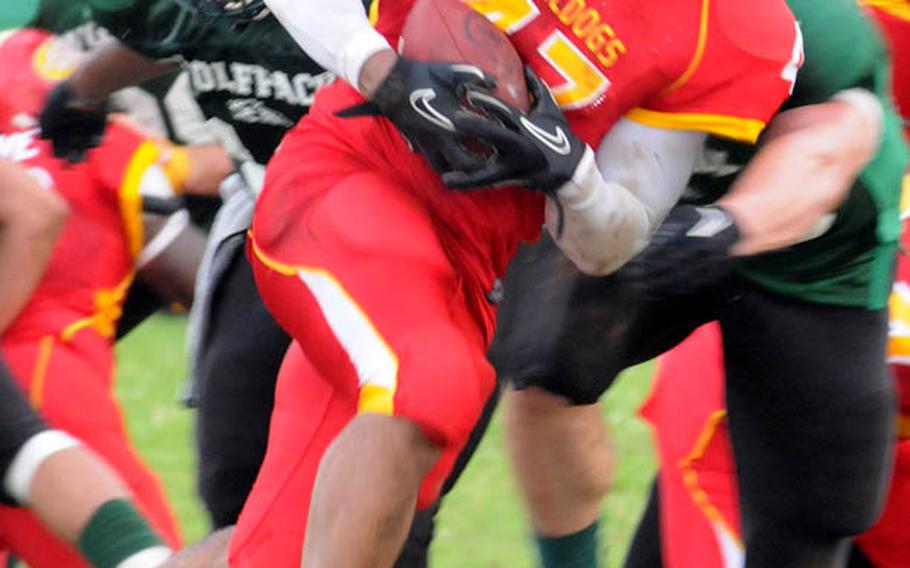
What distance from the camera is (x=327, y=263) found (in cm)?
298

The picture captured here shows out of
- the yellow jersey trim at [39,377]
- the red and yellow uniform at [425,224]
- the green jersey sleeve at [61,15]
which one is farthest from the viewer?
the green jersey sleeve at [61,15]

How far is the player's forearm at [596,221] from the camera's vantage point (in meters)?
2.87

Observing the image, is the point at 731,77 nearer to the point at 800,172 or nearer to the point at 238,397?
the point at 800,172

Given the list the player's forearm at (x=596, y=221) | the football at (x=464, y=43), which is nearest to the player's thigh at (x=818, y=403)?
the player's forearm at (x=596, y=221)

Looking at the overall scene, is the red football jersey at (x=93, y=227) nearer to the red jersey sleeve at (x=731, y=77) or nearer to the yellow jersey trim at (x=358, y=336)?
the yellow jersey trim at (x=358, y=336)

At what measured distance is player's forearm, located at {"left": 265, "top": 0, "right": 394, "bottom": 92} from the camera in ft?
9.70

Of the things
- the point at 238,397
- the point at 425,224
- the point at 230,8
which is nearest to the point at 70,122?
the point at 230,8

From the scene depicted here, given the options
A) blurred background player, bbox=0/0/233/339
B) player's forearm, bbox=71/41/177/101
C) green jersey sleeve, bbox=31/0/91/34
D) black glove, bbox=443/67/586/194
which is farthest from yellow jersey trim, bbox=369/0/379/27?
green jersey sleeve, bbox=31/0/91/34

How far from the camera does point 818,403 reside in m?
3.47

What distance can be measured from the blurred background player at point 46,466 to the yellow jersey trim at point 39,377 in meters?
0.09

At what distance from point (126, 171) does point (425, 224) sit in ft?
3.68

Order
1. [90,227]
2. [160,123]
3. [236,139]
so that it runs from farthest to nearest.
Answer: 1. [160,123]
2. [90,227]
3. [236,139]

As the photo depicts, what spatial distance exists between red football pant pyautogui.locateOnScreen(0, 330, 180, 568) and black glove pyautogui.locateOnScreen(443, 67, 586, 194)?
1.15 m

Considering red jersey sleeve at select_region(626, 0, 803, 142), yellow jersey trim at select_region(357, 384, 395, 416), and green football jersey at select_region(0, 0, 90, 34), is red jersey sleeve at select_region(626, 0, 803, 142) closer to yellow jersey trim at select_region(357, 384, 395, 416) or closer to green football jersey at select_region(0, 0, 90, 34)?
yellow jersey trim at select_region(357, 384, 395, 416)
